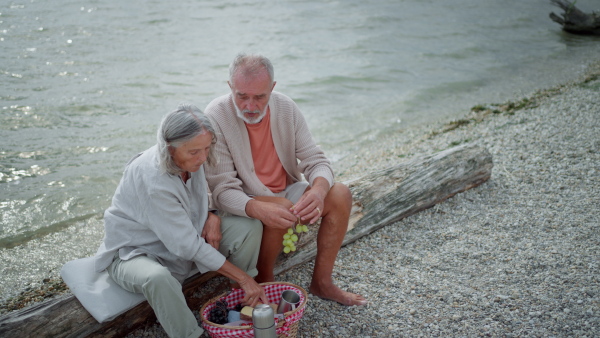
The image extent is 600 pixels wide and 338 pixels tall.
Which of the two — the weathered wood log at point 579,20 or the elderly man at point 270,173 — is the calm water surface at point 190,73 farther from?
the elderly man at point 270,173

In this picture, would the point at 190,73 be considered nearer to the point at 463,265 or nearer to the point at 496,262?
the point at 463,265

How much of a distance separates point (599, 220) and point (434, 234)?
1309 mm

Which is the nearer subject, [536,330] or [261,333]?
[261,333]

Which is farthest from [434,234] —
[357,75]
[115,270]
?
[357,75]

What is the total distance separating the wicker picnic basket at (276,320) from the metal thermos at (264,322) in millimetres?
101

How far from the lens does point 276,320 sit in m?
2.98

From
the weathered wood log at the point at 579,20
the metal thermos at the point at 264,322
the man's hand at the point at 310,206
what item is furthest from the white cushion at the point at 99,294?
the weathered wood log at the point at 579,20

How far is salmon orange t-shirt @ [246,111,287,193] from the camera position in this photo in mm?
3699

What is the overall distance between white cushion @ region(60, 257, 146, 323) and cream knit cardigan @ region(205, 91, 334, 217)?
81 centimetres

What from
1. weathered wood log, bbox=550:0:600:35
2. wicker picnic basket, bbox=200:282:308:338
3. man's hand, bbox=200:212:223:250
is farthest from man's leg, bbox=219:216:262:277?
weathered wood log, bbox=550:0:600:35

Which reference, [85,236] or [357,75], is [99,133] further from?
[357,75]

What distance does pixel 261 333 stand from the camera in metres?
2.78

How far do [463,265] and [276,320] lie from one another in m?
1.67

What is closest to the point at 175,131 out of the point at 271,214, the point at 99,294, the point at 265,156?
the point at 271,214
